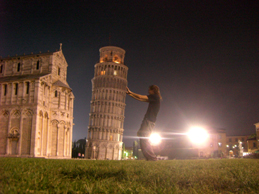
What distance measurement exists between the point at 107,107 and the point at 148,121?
244 ft

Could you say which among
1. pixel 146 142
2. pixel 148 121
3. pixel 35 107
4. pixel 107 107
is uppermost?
pixel 107 107

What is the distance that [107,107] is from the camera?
88562mm

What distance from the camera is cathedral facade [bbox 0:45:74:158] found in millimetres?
39062

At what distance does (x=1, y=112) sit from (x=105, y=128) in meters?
48.6

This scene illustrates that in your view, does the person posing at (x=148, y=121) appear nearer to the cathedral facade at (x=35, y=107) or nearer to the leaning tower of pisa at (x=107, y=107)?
the cathedral facade at (x=35, y=107)

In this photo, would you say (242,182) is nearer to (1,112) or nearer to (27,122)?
(27,122)

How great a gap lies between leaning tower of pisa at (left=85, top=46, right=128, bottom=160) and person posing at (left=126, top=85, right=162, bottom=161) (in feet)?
235

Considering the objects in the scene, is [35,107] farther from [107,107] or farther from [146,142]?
[107,107]

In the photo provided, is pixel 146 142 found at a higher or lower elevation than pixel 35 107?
lower

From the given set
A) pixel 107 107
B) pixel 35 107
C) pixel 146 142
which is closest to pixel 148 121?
pixel 146 142

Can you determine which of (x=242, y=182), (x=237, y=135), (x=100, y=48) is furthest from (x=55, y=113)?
(x=237, y=135)

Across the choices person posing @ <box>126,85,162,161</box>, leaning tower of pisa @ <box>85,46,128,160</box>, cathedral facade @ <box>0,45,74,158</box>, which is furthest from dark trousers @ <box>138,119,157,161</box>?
leaning tower of pisa @ <box>85,46,128,160</box>

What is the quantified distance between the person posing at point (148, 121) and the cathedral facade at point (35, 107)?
28.6 meters

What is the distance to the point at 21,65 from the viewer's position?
46781 mm
